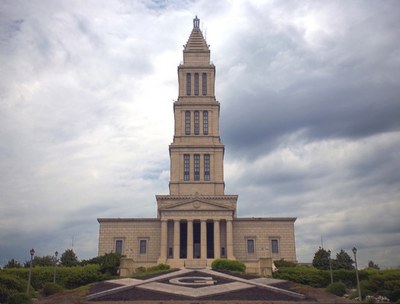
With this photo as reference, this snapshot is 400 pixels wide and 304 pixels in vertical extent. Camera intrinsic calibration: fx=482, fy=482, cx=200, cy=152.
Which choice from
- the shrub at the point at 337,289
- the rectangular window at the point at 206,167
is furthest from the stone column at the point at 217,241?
the shrub at the point at 337,289

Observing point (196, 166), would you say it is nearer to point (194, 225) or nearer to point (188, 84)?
point (194, 225)

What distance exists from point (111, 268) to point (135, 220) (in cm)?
1816

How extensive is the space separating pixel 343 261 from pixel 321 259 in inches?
215

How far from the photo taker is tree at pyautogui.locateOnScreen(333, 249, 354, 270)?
61844 mm

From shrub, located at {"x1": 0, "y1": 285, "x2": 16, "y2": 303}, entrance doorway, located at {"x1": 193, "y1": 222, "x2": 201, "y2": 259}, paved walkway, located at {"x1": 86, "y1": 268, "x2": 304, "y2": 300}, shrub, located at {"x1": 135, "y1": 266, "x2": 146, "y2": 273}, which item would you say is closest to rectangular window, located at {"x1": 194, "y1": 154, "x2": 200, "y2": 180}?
entrance doorway, located at {"x1": 193, "y1": 222, "x2": 201, "y2": 259}

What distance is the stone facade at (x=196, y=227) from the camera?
2729 inches

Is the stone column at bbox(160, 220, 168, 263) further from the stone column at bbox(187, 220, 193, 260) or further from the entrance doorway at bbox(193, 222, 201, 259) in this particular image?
the entrance doorway at bbox(193, 222, 201, 259)

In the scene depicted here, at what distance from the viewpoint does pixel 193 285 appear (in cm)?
4047

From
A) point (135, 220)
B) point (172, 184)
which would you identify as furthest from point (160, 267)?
point (172, 184)

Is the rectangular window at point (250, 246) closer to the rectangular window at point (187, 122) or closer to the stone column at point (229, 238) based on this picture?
the stone column at point (229, 238)

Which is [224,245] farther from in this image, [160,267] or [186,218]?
[160,267]

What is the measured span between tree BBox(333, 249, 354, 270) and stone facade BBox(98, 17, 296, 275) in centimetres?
656

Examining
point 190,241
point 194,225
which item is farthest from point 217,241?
point 194,225

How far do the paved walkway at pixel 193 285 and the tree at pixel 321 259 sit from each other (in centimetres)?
1965
